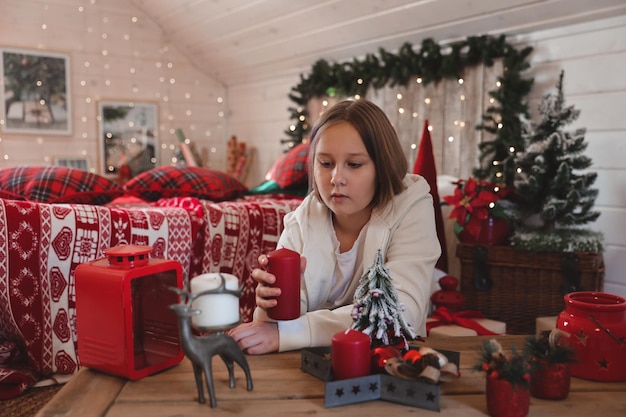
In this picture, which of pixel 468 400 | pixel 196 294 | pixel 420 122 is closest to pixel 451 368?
pixel 468 400

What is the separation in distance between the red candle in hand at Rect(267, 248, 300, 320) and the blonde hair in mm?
442

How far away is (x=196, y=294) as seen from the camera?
812 mm

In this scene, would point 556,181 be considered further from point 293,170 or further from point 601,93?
point 293,170

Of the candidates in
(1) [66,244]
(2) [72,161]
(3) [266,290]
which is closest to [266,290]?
(3) [266,290]

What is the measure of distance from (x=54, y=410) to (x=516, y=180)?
195 cm

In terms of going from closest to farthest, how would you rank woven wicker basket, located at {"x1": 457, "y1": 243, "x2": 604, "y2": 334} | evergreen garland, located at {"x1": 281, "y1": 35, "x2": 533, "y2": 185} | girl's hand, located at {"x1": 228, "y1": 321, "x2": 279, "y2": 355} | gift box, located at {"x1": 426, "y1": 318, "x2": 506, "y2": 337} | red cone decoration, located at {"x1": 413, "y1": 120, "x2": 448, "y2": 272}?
girl's hand, located at {"x1": 228, "y1": 321, "x2": 279, "y2": 355} < gift box, located at {"x1": 426, "y1": 318, "x2": 506, "y2": 337} < woven wicker basket, located at {"x1": 457, "y1": 243, "x2": 604, "y2": 334} < red cone decoration, located at {"x1": 413, "y1": 120, "x2": 448, "y2": 272} < evergreen garland, located at {"x1": 281, "y1": 35, "x2": 533, "y2": 185}

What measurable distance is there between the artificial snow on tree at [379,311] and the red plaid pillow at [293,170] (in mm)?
1894

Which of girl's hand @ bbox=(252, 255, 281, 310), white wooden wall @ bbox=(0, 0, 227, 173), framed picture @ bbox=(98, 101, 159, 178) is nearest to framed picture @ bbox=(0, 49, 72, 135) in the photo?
white wooden wall @ bbox=(0, 0, 227, 173)

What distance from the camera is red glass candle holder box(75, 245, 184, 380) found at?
0.93 meters

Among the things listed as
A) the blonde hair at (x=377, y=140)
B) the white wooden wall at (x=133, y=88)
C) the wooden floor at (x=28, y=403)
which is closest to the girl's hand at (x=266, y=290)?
the blonde hair at (x=377, y=140)

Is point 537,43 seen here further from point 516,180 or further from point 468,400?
point 468,400

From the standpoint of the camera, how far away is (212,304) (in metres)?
0.82

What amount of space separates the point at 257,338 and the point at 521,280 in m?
1.50

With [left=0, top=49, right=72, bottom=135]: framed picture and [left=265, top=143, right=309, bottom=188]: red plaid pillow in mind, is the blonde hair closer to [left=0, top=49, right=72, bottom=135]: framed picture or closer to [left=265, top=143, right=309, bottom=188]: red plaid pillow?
[left=265, top=143, right=309, bottom=188]: red plaid pillow
